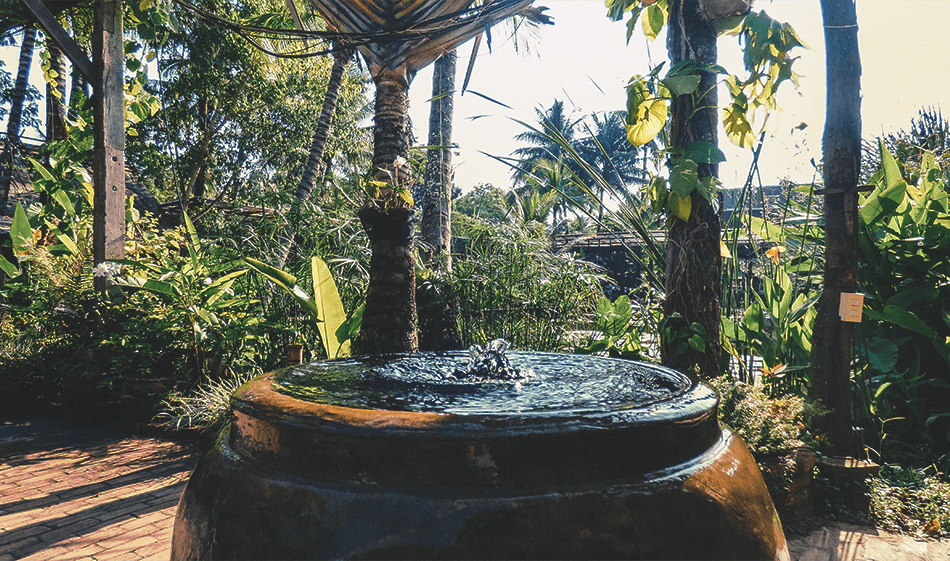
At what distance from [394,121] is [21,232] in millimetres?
3936

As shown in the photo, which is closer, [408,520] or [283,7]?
[408,520]

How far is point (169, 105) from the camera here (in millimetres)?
13773

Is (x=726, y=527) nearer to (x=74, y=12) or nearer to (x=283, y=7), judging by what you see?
(x=74, y=12)

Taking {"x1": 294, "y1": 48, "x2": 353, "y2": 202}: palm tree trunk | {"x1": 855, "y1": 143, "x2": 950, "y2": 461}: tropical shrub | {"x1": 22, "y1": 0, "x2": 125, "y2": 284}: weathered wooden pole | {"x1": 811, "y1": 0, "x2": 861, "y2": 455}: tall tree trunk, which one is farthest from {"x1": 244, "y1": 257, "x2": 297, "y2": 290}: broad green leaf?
{"x1": 294, "y1": 48, "x2": 353, "y2": 202}: palm tree trunk

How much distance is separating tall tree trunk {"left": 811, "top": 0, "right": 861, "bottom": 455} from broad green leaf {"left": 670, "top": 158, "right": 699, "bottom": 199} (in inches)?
30.0

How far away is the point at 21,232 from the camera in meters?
5.11

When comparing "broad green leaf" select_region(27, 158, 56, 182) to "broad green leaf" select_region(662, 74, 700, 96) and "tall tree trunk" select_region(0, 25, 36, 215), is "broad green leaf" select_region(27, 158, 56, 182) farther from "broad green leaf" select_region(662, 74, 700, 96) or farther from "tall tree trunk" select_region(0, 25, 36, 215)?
"broad green leaf" select_region(662, 74, 700, 96)

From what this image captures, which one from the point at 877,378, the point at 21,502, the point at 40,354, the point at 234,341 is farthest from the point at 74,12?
the point at 877,378

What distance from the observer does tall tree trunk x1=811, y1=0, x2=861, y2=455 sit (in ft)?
10.1

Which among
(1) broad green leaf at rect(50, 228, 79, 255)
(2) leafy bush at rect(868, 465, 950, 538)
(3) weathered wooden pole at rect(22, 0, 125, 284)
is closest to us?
(2) leafy bush at rect(868, 465, 950, 538)

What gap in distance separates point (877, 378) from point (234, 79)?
573 inches

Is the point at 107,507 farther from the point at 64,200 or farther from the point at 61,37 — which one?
the point at 61,37

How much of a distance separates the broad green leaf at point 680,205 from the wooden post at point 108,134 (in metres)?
4.69

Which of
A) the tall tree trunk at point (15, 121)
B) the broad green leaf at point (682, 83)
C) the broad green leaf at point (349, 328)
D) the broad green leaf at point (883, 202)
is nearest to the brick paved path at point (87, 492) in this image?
the broad green leaf at point (349, 328)
